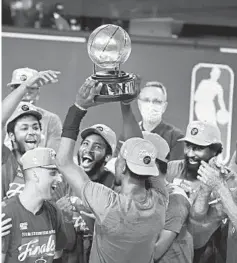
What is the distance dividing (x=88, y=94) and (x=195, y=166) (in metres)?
0.48

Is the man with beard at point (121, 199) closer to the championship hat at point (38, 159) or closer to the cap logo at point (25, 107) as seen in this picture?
the championship hat at point (38, 159)

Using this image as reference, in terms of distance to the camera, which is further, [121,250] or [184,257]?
[184,257]

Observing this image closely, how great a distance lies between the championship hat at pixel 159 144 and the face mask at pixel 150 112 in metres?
0.05

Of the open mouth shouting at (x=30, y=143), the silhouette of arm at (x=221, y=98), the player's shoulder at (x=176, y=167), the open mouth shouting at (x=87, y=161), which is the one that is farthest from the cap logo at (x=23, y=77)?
the silhouette of arm at (x=221, y=98)

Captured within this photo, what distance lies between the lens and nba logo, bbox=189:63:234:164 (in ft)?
6.69

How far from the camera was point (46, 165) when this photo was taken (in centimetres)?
173

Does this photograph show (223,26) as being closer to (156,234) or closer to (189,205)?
(189,205)

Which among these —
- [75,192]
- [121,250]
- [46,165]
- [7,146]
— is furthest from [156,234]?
[7,146]

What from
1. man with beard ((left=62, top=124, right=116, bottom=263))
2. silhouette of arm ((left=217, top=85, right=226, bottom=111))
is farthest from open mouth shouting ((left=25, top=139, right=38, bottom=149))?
silhouette of arm ((left=217, top=85, right=226, bottom=111))

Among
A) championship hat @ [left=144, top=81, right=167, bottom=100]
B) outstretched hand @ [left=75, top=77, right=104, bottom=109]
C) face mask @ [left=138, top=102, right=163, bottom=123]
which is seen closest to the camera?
outstretched hand @ [left=75, top=77, right=104, bottom=109]

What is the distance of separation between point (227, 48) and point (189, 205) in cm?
55

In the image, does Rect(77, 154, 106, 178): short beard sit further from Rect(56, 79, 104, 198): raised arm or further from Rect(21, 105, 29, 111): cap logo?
Rect(21, 105, 29, 111): cap logo

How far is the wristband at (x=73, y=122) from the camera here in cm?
160

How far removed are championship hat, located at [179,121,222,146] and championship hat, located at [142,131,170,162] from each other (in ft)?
0.24
